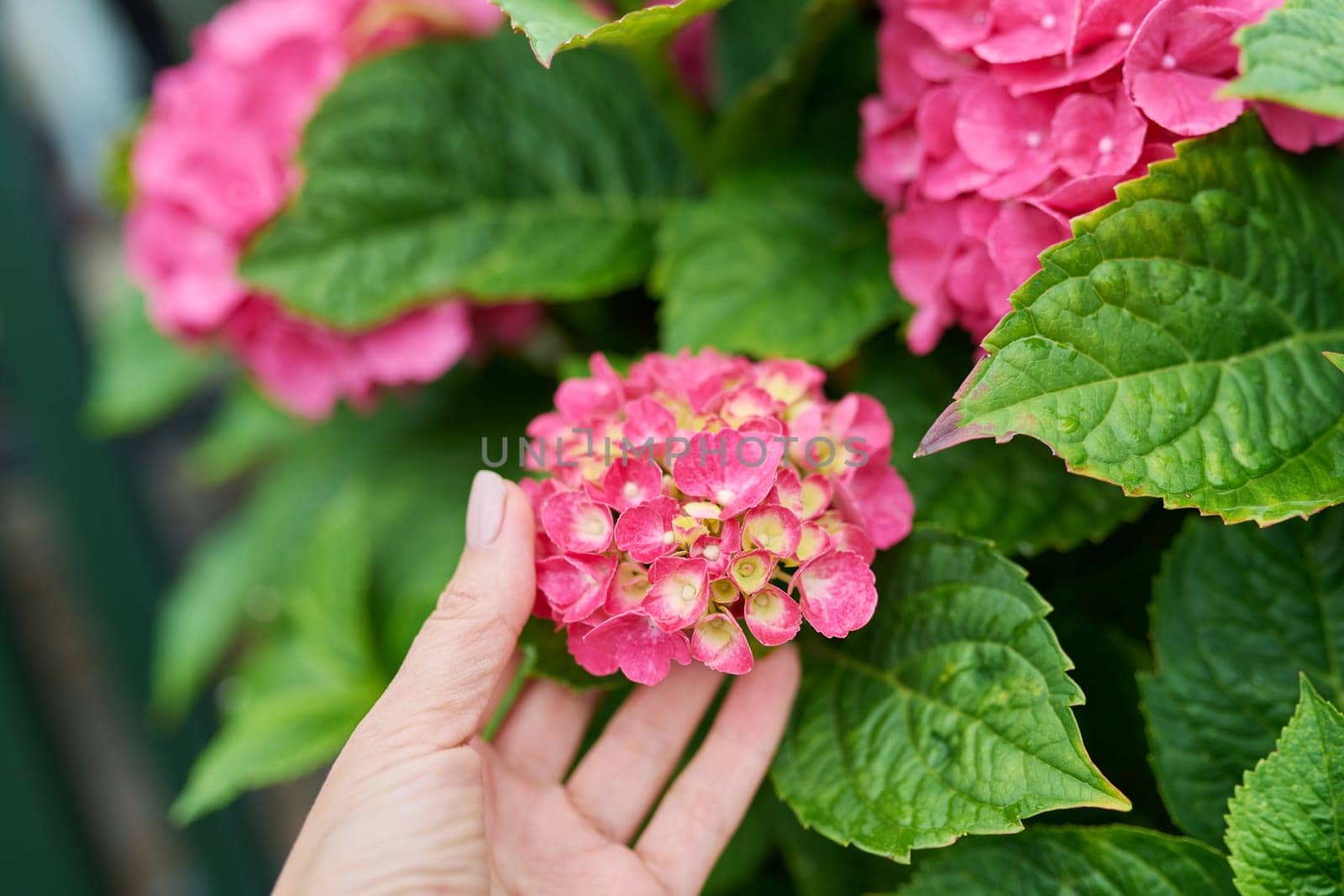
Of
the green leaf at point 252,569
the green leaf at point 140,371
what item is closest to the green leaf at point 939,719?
the green leaf at point 252,569

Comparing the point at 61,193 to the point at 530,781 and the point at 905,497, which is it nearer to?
the point at 530,781

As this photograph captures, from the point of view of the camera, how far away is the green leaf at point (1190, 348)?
47 centimetres

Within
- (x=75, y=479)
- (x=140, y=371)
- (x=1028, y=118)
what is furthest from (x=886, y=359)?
(x=75, y=479)

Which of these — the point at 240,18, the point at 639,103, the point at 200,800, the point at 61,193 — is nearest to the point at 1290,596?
the point at 639,103

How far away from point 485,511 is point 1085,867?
14.6 inches

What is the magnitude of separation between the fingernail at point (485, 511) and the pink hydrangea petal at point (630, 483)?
0.07 metres

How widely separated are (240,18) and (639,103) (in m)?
0.39

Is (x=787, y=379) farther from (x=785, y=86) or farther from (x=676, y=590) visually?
(x=785, y=86)

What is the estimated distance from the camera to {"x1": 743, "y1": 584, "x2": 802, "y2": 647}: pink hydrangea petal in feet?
1.61

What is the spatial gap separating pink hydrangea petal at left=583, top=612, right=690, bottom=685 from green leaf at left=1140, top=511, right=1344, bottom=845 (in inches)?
10.9

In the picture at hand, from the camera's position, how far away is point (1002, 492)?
628 millimetres

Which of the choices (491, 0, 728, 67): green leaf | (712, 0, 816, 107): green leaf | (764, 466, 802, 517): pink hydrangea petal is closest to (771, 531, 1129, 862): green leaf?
(764, 466, 802, 517): pink hydrangea petal

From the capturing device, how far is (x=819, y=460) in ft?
1.82

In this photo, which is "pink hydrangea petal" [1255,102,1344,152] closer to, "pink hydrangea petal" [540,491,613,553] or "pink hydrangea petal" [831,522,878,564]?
"pink hydrangea petal" [831,522,878,564]
